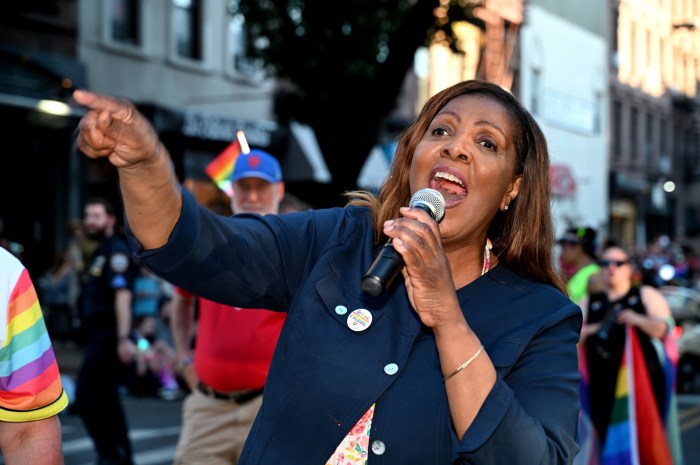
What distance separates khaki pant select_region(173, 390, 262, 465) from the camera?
507 centimetres

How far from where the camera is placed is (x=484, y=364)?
2.29 m

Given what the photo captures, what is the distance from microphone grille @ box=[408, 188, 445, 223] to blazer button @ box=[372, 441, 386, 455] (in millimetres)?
509

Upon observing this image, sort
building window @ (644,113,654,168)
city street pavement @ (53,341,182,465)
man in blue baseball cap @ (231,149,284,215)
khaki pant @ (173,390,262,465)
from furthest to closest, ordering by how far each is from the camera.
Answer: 1. building window @ (644,113,654,168)
2. city street pavement @ (53,341,182,465)
3. man in blue baseball cap @ (231,149,284,215)
4. khaki pant @ (173,390,262,465)

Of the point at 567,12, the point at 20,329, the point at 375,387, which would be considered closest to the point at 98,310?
the point at 20,329

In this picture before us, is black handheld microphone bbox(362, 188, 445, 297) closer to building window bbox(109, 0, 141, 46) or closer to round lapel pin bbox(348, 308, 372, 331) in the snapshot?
round lapel pin bbox(348, 308, 372, 331)

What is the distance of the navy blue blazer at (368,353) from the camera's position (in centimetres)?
238

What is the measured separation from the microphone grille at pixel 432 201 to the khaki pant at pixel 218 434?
2.80 m

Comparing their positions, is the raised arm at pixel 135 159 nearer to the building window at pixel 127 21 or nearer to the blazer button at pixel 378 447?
the blazer button at pixel 378 447

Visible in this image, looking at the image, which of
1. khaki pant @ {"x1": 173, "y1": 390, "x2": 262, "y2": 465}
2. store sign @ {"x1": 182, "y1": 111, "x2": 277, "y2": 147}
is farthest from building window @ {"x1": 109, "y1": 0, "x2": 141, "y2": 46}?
khaki pant @ {"x1": 173, "y1": 390, "x2": 262, "y2": 465}

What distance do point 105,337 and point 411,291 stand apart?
19.5 feet

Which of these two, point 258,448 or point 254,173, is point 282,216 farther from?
point 254,173

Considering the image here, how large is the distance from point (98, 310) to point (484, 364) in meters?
6.08

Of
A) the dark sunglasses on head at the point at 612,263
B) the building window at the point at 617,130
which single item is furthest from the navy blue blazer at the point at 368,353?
the building window at the point at 617,130

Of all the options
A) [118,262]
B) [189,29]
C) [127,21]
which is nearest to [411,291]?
[118,262]
